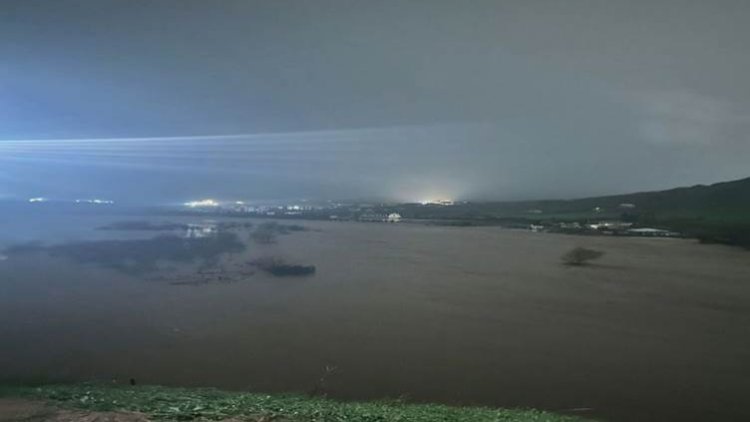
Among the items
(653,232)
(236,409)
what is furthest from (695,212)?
(236,409)

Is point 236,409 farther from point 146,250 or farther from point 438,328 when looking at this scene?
point 146,250

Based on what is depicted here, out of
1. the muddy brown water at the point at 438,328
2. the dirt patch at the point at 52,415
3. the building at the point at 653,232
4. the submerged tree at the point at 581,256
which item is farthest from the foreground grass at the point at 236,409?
the building at the point at 653,232

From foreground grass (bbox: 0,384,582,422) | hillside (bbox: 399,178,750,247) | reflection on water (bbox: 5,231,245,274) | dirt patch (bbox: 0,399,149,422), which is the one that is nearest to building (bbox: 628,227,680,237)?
hillside (bbox: 399,178,750,247)

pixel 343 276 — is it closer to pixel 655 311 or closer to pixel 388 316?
pixel 388 316

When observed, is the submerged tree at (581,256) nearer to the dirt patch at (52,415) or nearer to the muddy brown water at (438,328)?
the muddy brown water at (438,328)

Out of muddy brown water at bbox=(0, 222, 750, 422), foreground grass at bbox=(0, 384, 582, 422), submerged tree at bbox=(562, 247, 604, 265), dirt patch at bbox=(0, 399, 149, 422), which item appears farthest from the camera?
submerged tree at bbox=(562, 247, 604, 265)

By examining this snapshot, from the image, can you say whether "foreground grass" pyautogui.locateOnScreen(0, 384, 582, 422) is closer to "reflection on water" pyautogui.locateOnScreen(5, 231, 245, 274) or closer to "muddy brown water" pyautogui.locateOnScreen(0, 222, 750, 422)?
"muddy brown water" pyautogui.locateOnScreen(0, 222, 750, 422)
